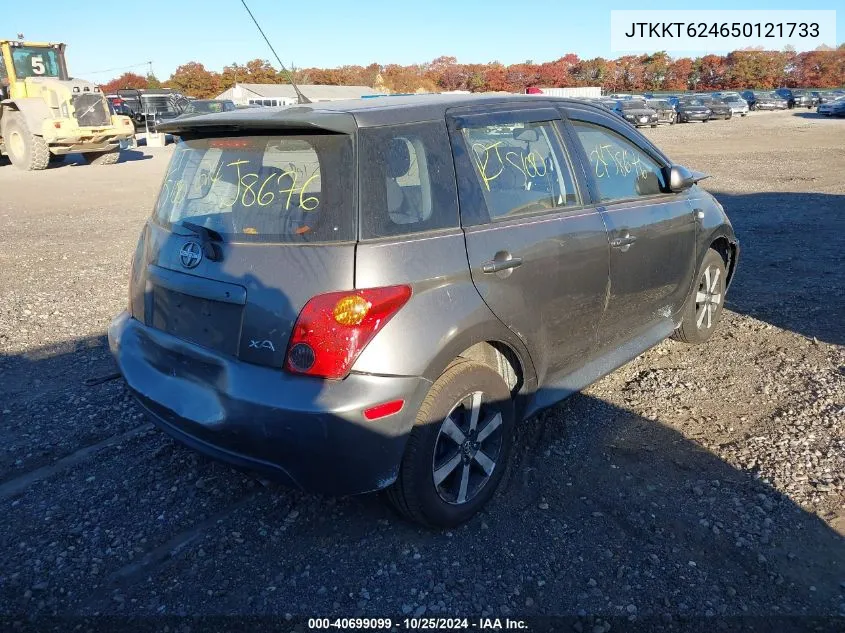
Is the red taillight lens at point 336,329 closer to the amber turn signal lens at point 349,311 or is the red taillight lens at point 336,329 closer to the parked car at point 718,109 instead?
the amber turn signal lens at point 349,311

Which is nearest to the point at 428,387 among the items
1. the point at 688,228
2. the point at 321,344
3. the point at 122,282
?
the point at 321,344

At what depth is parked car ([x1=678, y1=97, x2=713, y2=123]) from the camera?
39531 mm

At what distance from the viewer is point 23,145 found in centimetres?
1931

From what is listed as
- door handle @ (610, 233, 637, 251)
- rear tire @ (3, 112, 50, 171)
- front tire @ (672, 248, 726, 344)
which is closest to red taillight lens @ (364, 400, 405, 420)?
door handle @ (610, 233, 637, 251)

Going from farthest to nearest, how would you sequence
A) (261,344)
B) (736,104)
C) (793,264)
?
(736,104)
(793,264)
(261,344)

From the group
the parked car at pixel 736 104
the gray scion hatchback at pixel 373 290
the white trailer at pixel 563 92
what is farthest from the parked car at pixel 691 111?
the gray scion hatchback at pixel 373 290

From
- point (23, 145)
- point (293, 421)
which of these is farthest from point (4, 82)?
point (293, 421)

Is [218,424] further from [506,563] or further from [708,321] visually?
[708,321]

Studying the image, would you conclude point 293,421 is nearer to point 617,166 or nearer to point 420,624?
point 420,624

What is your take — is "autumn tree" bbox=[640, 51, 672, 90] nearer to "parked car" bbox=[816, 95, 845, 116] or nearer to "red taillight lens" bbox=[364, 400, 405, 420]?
"parked car" bbox=[816, 95, 845, 116]

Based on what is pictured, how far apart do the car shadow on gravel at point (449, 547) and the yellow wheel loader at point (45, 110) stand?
18409 millimetres

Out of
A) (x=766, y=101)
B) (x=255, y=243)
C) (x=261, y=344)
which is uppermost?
(x=766, y=101)

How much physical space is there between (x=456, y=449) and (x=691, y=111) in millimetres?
41633

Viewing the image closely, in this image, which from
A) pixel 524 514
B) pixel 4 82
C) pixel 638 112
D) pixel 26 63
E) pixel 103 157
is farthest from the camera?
pixel 638 112
